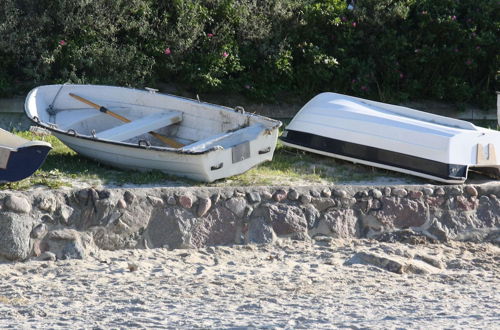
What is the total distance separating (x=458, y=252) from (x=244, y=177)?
2.12 m

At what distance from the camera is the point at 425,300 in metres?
7.64

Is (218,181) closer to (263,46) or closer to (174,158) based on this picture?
(174,158)

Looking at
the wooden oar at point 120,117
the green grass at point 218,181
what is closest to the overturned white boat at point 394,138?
the green grass at point 218,181

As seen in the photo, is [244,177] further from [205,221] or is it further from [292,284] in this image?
[292,284]

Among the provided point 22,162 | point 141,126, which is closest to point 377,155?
point 141,126

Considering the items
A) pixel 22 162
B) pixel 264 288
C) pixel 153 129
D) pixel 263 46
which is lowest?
pixel 264 288

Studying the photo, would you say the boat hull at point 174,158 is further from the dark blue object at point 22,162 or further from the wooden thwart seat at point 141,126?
the dark blue object at point 22,162

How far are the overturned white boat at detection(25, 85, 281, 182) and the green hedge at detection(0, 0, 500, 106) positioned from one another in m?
0.95

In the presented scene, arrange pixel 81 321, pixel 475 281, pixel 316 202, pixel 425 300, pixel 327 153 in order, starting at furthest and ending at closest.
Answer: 1. pixel 327 153
2. pixel 316 202
3. pixel 475 281
4. pixel 425 300
5. pixel 81 321

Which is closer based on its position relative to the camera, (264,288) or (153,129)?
(264,288)

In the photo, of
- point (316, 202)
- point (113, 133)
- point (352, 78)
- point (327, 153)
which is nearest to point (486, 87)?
point (352, 78)

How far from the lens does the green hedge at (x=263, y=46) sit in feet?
36.7

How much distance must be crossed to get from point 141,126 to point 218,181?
1.12m

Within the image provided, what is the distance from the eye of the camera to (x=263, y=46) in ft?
38.8
